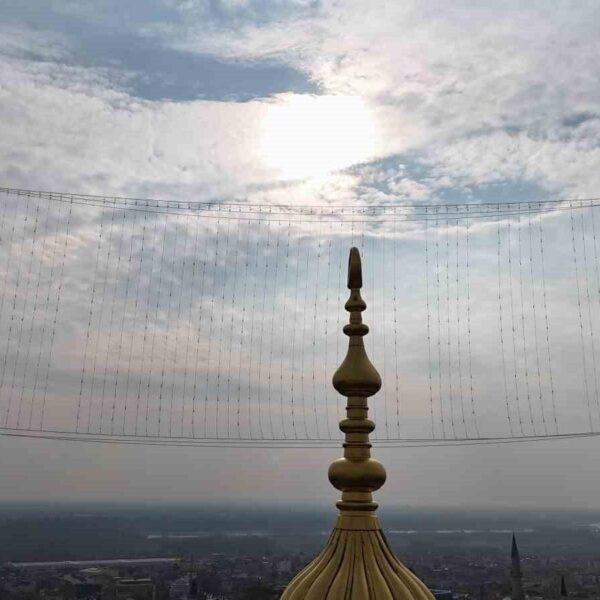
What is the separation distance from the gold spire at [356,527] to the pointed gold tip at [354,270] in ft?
0.28

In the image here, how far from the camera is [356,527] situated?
22.0 ft

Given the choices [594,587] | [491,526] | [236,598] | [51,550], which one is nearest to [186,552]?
[51,550]

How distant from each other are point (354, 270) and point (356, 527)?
238 cm

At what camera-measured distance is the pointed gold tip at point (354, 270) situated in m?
7.59

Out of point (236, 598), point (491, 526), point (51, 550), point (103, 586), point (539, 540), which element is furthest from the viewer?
point (491, 526)

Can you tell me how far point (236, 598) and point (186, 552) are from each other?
124ft

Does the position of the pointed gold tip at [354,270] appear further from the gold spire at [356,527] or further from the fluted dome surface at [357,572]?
the fluted dome surface at [357,572]

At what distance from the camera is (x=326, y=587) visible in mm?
6395

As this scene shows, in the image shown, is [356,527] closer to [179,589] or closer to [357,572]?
[357,572]

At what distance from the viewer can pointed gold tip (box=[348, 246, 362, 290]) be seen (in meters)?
7.59

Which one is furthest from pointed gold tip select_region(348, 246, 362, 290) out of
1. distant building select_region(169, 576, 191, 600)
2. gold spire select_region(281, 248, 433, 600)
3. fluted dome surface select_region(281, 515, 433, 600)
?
distant building select_region(169, 576, 191, 600)

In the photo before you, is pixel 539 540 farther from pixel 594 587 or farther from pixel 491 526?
pixel 594 587

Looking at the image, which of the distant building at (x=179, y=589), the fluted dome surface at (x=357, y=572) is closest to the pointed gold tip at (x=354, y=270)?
the fluted dome surface at (x=357, y=572)

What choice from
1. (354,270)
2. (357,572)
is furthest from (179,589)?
(357,572)
